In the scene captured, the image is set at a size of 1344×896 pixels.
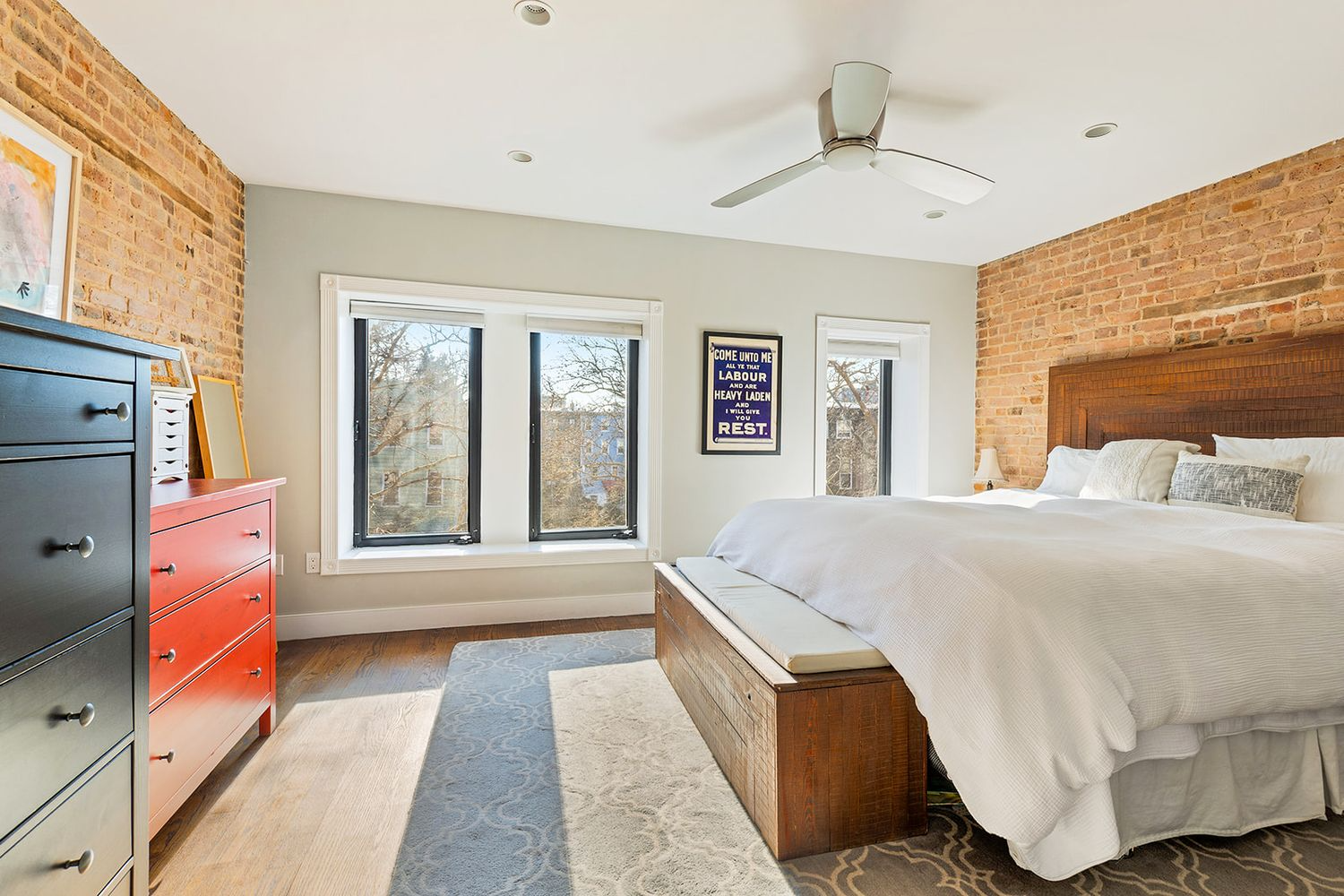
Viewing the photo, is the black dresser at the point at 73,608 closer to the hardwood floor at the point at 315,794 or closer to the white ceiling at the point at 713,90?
the hardwood floor at the point at 315,794

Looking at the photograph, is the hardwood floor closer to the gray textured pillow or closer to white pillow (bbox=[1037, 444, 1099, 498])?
the gray textured pillow

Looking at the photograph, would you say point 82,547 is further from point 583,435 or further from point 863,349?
point 863,349

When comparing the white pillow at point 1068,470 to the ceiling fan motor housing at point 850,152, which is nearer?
the ceiling fan motor housing at point 850,152

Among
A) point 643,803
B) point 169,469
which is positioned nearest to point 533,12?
point 169,469

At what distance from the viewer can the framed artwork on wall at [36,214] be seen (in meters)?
1.76

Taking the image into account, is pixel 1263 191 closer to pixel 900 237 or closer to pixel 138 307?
pixel 900 237

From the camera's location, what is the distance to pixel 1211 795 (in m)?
1.69

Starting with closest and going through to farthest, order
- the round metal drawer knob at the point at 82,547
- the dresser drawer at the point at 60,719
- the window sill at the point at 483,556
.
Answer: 1. the dresser drawer at the point at 60,719
2. the round metal drawer knob at the point at 82,547
3. the window sill at the point at 483,556

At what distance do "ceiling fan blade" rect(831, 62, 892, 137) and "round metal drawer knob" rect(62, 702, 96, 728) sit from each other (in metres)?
2.49

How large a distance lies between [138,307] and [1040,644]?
3215mm

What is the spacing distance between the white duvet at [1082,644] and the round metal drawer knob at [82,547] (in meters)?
1.73

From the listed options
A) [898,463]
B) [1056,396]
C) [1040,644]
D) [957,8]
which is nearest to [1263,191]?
[1056,396]

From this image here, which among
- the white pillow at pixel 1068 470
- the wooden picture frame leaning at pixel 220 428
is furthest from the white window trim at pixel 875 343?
the wooden picture frame leaning at pixel 220 428

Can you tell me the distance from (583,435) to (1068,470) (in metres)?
2.89
